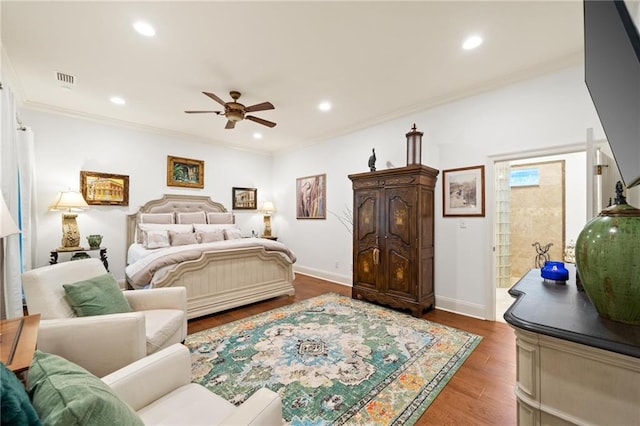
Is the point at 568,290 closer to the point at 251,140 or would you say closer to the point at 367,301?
the point at 367,301

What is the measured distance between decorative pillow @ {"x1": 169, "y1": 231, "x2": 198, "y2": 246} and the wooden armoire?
2687mm

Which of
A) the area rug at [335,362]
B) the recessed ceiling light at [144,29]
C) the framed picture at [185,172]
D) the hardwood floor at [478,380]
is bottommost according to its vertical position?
the hardwood floor at [478,380]

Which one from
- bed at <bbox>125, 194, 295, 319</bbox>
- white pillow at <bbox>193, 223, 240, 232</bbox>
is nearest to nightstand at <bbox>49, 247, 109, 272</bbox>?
bed at <bbox>125, 194, 295, 319</bbox>

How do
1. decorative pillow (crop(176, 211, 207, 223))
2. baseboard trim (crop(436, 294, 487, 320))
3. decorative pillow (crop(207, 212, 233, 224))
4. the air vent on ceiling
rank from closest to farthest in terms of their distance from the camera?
the air vent on ceiling → baseboard trim (crop(436, 294, 487, 320)) → decorative pillow (crop(176, 211, 207, 223)) → decorative pillow (crop(207, 212, 233, 224))

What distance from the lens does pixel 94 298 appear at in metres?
1.82

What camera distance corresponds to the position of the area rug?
1.76 metres

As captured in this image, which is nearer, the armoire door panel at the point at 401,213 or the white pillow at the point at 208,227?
the armoire door panel at the point at 401,213

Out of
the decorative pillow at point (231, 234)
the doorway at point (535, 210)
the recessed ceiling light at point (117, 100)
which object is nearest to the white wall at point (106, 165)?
the recessed ceiling light at point (117, 100)

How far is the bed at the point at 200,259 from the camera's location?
3066 millimetres

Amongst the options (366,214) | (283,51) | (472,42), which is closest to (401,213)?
(366,214)

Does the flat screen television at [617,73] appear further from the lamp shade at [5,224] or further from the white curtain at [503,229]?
the white curtain at [503,229]

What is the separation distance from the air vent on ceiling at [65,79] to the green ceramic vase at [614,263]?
4.70 metres

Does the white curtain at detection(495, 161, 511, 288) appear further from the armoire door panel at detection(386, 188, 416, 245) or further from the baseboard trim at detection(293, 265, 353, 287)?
the baseboard trim at detection(293, 265, 353, 287)

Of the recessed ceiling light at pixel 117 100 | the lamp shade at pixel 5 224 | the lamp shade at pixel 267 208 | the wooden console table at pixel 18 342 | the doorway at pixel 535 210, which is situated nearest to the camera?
the wooden console table at pixel 18 342
